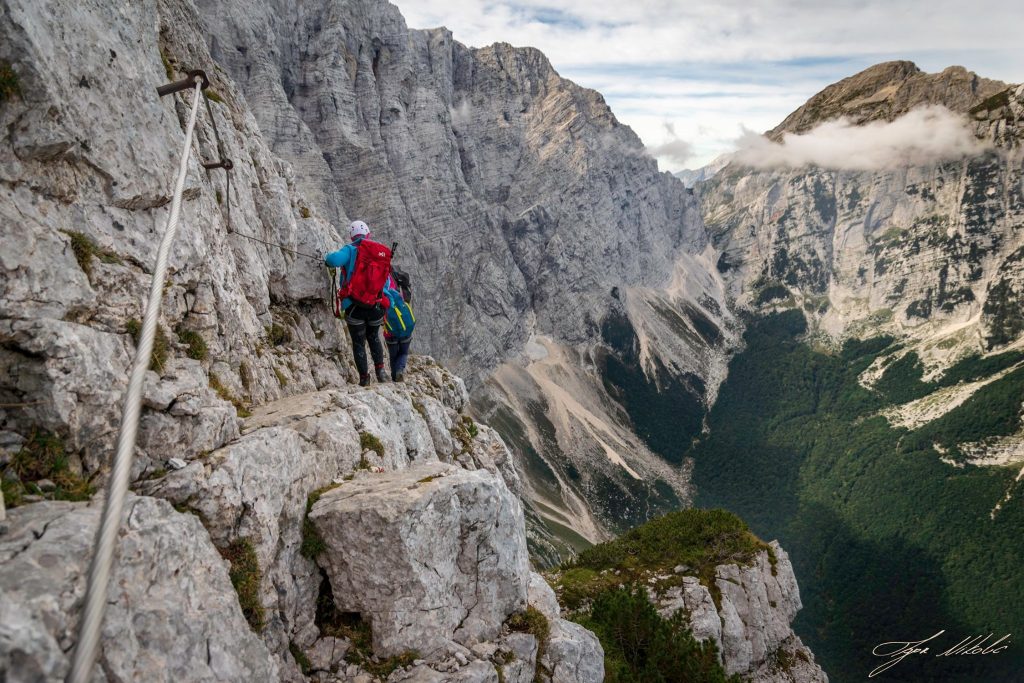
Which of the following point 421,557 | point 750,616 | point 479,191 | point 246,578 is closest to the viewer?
point 246,578

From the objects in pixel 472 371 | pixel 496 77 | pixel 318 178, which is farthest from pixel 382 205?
pixel 496 77

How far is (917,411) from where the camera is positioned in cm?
18300

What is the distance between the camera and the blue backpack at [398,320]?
2127 centimetres

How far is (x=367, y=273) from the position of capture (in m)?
18.7

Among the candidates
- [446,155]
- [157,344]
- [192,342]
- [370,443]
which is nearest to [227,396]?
[192,342]

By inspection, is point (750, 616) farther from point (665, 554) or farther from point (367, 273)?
point (367, 273)

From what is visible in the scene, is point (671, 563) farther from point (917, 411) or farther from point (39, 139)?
point (917, 411)

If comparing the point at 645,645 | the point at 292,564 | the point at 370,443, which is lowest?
the point at 645,645

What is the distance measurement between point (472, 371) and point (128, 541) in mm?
136430

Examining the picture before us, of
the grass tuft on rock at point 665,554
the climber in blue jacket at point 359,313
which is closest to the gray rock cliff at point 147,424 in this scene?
the climber in blue jacket at point 359,313

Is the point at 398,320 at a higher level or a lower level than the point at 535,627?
higher

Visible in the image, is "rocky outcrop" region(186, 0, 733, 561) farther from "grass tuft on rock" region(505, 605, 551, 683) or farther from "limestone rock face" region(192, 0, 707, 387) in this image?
"grass tuft on rock" region(505, 605, 551, 683)

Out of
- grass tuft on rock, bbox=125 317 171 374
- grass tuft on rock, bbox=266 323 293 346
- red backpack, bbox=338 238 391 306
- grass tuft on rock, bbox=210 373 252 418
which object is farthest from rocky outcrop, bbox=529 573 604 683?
grass tuft on rock, bbox=266 323 293 346

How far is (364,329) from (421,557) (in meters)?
Result: 10.6
